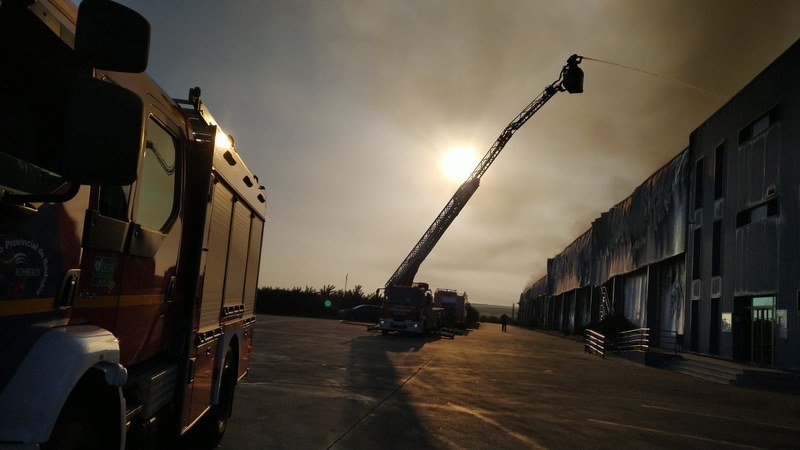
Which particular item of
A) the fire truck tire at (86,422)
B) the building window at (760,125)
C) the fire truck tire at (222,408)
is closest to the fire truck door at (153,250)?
the fire truck tire at (86,422)

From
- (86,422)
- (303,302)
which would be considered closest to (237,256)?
(86,422)

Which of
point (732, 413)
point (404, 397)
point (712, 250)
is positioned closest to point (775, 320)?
point (712, 250)

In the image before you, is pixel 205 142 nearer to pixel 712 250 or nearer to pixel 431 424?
pixel 431 424

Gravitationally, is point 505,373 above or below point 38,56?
below

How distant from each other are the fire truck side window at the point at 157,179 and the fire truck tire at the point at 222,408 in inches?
92.8

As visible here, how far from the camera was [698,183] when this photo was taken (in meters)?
25.1

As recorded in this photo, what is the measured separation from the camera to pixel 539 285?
76.8m

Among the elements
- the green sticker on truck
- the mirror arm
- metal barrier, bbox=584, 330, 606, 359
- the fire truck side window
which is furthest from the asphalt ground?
metal barrier, bbox=584, 330, 606, 359

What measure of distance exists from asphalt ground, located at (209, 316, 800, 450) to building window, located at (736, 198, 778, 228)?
673 centimetres

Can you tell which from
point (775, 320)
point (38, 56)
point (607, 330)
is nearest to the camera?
point (38, 56)

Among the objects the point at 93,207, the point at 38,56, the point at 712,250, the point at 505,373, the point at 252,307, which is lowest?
the point at 505,373

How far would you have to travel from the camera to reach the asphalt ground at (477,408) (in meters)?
7.28

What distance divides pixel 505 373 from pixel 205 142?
12454 mm

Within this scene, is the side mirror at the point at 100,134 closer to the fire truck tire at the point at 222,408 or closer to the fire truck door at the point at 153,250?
the fire truck door at the point at 153,250
